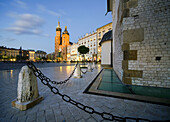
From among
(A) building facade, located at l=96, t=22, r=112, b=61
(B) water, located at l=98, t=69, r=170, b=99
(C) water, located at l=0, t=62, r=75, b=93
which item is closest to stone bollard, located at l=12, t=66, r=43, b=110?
(C) water, located at l=0, t=62, r=75, b=93

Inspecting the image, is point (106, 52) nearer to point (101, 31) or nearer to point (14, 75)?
point (14, 75)

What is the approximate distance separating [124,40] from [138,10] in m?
1.68

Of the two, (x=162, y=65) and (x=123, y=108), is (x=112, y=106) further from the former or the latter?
(x=162, y=65)

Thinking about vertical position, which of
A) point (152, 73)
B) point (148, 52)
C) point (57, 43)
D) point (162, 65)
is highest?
point (57, 43)

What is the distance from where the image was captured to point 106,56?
1333cm

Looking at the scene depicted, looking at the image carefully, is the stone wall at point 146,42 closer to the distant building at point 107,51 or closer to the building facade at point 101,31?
the distant building at point 107,51

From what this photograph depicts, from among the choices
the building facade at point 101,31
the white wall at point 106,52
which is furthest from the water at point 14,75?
the building facade at point 101,31

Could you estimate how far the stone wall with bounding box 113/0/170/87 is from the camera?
3520mm

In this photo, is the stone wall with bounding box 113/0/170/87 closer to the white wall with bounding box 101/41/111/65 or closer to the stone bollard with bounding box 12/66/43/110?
the stone bollard with bounding box 12/66/43/110

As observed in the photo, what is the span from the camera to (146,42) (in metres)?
3.79

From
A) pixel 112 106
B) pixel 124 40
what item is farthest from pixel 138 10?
pixel 112 106

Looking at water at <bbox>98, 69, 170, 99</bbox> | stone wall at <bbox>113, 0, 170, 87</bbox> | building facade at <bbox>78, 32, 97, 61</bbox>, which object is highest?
building facade at <bbox>78, 32, 97, 61</bbox>

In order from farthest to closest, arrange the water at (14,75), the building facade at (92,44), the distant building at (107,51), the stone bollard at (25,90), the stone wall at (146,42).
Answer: the building facade at (92,44) → the distant building at (107,51) → the water at (14,75) → the stone wall at (146,42) → the stone bollard at (25,90)

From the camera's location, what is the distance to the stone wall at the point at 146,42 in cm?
352
